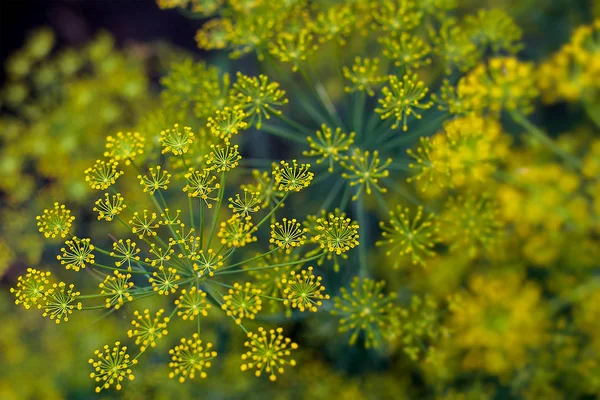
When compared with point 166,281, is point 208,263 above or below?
above

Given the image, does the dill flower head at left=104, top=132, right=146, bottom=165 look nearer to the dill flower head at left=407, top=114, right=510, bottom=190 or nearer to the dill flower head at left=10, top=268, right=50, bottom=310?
the dill flower head at left=10, top=268, right=50, bottom=310

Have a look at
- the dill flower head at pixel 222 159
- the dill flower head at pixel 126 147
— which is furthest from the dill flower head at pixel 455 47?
the dill flower head at pixel 126 147

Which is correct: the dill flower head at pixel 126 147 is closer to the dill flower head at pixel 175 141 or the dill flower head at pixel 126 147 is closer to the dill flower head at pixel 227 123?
the dill flower head at pixel 175 141

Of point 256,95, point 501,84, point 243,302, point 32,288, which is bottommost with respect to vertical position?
point 32,288

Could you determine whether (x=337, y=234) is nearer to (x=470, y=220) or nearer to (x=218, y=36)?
(x=470, y=220)

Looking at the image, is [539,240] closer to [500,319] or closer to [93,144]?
[500,319]

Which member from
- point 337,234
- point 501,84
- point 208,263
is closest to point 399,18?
point 501,84

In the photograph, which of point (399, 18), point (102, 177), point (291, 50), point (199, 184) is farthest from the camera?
point (399, 18)

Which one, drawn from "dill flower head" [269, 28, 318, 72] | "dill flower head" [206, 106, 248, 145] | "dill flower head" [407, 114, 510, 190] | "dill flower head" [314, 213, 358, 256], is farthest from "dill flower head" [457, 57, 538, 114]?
"dill flower head" [206, 106, 248, 145]

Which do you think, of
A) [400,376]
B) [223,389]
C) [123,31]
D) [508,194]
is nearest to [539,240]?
[508,194]
